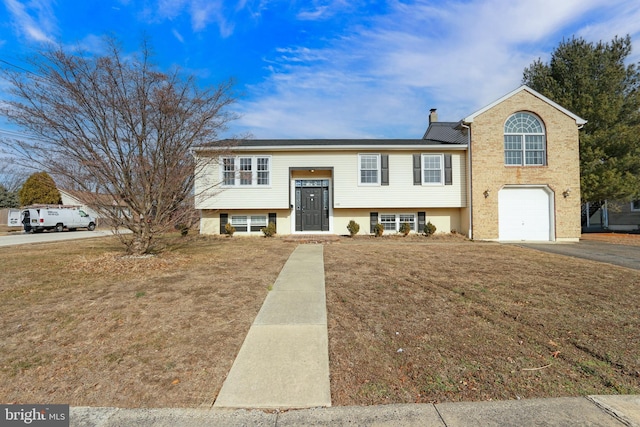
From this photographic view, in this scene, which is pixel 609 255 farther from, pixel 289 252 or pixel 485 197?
pixel 289 252

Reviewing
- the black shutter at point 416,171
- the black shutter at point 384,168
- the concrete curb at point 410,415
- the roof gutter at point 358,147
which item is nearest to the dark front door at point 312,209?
the roof gutter at point 358,147

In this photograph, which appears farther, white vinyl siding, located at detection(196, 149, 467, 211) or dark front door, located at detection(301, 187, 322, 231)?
dark front door, located at detection(301, 187, 322, 231)

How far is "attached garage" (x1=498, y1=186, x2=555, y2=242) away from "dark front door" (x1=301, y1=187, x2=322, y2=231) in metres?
8.53

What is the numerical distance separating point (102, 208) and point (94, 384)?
21.6 ft

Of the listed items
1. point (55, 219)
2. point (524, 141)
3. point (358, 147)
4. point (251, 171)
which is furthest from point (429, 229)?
point (55, 219)

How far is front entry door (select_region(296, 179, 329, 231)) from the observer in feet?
49.5

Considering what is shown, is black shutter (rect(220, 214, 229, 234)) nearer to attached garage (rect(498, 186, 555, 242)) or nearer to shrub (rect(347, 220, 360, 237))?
shrub (rect(347, 220, 360, 237))

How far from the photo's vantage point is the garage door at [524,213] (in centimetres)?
1398

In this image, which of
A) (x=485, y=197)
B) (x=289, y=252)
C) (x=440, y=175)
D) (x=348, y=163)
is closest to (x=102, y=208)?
(x=289, y=252)

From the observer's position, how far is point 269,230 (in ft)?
47.0

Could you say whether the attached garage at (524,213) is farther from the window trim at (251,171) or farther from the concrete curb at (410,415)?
the concrete curb at (410,415)

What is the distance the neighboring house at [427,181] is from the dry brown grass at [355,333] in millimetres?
7663

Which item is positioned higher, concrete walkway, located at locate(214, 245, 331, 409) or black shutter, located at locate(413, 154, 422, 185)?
black shutter, located at locate(413, 154, 422, 185)

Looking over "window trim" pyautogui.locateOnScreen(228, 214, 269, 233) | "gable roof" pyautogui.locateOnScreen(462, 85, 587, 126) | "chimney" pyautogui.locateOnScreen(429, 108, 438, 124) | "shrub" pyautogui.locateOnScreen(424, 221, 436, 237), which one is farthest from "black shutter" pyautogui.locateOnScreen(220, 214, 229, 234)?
"chimney" pyautogui.locateOnScreen(429, 108, 438, 124)
